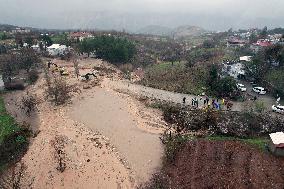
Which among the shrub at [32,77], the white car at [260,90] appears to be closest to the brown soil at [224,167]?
the white car at [260,90]

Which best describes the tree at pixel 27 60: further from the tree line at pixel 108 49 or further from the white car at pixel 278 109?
the white car at pixel 278 109

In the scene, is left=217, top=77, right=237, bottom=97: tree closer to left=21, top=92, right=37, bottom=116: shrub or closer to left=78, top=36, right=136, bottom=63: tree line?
left=21, top=92, right=37, bottom=116: shrub

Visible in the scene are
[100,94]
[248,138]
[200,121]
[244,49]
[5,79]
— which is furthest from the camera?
[244,49]

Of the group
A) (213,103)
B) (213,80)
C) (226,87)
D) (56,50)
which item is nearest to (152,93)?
(213,80)

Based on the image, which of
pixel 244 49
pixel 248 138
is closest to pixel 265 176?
pixel 248 138

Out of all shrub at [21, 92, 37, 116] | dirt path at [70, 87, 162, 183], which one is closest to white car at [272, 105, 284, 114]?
dirt path at [70, 87, 162, 183]

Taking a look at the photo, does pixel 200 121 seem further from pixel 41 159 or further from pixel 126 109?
pixel 41 159

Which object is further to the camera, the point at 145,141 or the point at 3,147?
the point at 145,141
